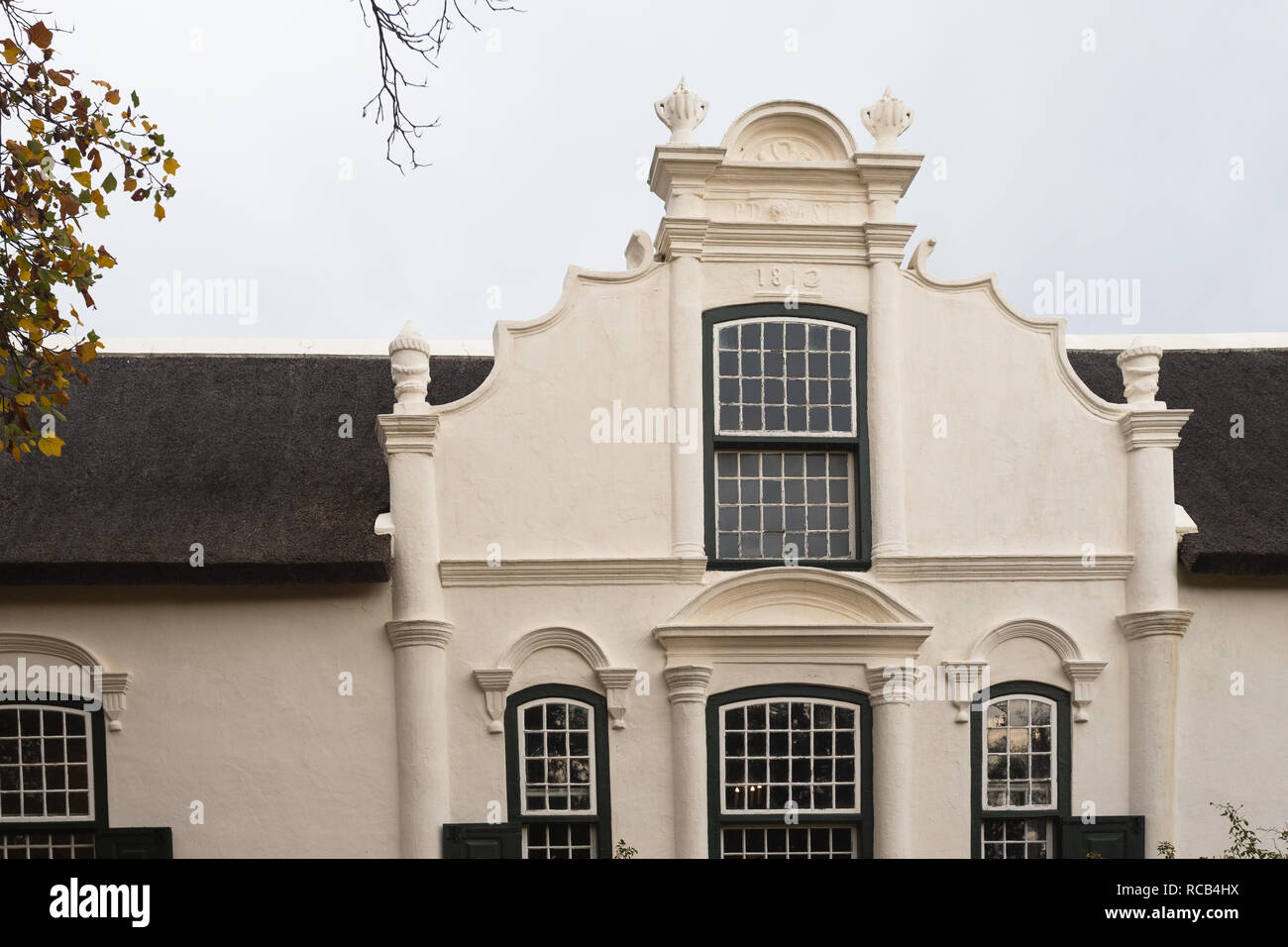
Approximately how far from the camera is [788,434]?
14.8m

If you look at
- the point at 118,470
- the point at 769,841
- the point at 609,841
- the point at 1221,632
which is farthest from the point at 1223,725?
the point at 118,470

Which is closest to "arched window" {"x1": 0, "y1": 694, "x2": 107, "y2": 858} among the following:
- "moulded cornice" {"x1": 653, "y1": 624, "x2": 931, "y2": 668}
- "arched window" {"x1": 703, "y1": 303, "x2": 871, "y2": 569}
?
"moulded cornice" {"x1": 653, "y1": 624, "x2": 931, "y2": 668}

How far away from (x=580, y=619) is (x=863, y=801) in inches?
119

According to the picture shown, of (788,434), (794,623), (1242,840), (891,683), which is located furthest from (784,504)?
(1242,840)

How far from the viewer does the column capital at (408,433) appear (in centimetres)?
1431

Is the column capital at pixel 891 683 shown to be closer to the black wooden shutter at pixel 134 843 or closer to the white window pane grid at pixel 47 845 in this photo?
the black wooden shutter at pixel 134 843

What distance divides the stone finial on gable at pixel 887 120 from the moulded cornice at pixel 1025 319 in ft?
3.30

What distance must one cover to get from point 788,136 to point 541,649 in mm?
5401

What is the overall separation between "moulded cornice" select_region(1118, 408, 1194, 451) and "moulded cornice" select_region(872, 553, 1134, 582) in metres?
1.10

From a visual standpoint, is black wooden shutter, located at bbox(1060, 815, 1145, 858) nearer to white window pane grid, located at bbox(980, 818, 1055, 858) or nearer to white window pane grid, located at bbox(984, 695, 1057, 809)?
white window pane grid, located at bbox(980, 818, 1055, 858)

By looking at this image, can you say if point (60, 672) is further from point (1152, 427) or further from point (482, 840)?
point (1152, 427)

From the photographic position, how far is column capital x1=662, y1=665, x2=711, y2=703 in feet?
46.8

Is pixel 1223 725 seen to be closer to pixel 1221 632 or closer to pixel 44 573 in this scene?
pixel 1221 632

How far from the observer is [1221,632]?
14.9 metres
